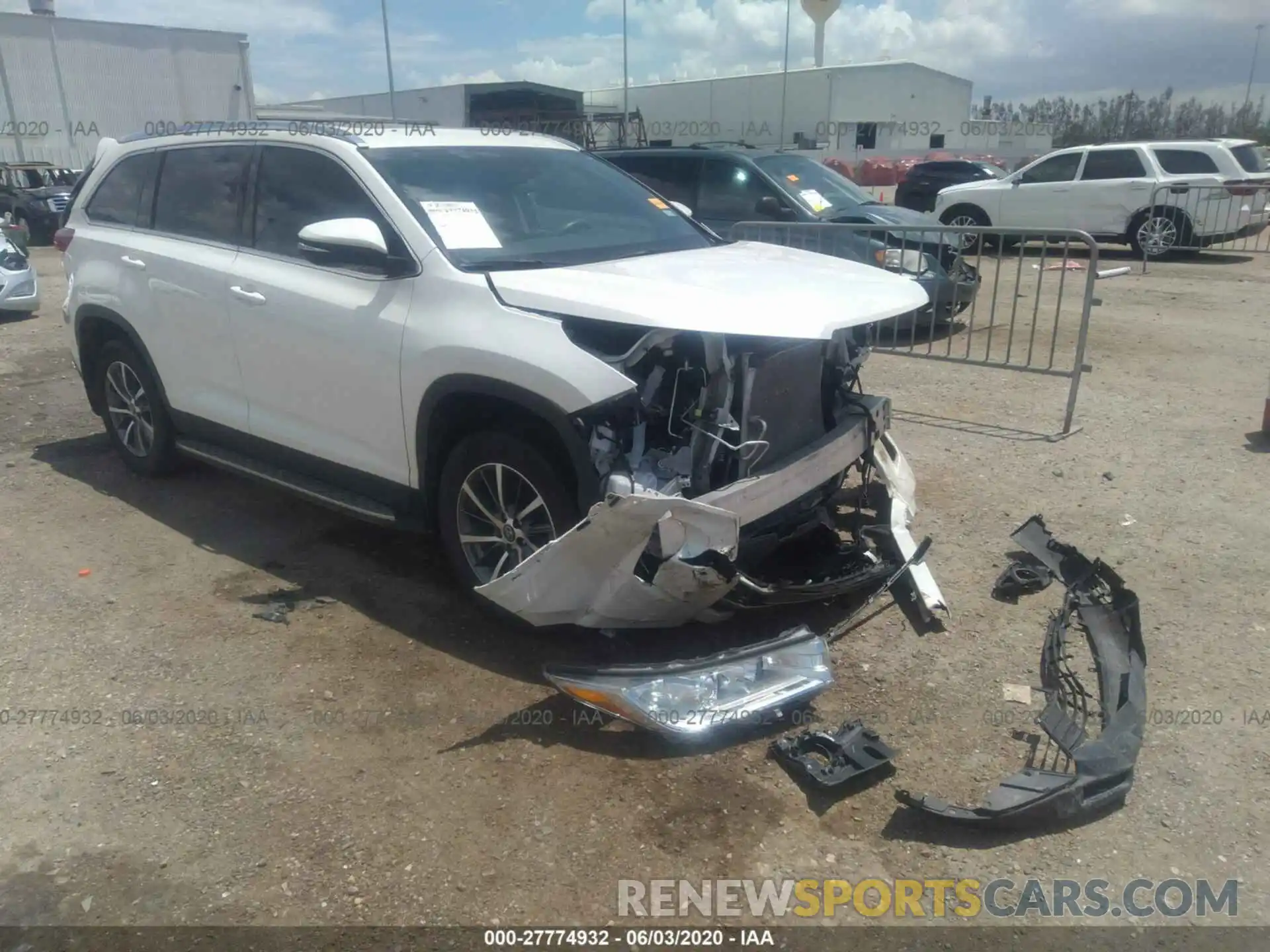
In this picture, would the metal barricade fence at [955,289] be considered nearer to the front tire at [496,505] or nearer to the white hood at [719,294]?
the white hood at [719,294]

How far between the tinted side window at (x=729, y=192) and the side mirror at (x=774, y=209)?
0.09m

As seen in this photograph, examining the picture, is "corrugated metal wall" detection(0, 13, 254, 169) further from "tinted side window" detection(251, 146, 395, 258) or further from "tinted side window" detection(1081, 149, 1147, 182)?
"tinted side window" detection(251, 146, 395, 258)

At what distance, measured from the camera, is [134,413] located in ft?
18.4

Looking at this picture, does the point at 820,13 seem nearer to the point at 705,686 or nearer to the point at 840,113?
the point at 840,113

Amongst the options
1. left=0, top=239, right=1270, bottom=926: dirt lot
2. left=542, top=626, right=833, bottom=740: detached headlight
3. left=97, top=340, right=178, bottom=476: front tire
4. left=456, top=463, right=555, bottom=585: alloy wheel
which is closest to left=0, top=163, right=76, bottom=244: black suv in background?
left=97, top=340, right=178, bottom=476: front tire

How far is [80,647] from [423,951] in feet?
7.74

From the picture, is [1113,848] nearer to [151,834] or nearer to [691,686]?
[691,686]

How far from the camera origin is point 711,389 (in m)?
3.38

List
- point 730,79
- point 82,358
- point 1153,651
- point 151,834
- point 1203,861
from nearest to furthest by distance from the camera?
1. point 1203,861
2. point 151,834
3. point 1153,651
4. point 82,358
5. point 730,79

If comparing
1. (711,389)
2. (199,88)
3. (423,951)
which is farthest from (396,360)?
(199,88)

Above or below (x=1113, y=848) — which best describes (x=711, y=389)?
above

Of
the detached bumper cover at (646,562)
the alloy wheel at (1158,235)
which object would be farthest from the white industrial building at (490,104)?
the detached bumper cover at (646,562)

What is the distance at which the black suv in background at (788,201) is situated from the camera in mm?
8727

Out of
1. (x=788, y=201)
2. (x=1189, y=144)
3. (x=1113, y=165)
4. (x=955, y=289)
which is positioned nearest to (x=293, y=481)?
(x=955, y=289)
